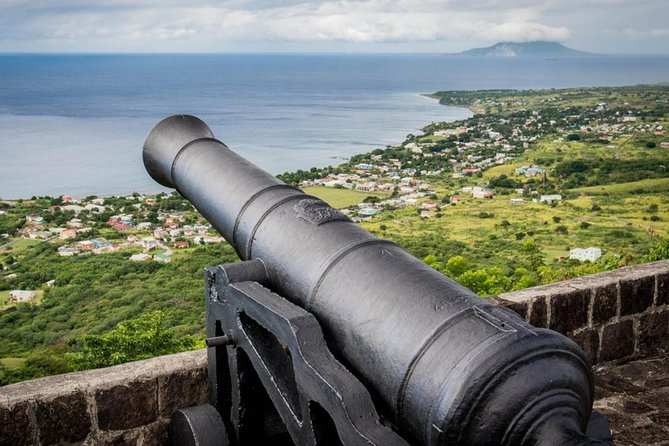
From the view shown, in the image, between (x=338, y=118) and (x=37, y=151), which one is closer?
(x=37, y=151)

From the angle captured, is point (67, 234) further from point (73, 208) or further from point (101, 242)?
point (73, 208)

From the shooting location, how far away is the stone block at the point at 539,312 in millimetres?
4094

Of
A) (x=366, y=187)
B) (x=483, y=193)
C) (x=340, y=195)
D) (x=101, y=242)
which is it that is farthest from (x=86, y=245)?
(x=483, y=193)

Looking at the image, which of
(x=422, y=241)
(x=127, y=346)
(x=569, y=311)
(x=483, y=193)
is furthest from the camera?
(x=483, y=193)

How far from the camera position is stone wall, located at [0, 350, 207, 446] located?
2.71 m

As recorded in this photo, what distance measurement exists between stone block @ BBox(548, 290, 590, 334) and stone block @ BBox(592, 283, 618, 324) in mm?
63

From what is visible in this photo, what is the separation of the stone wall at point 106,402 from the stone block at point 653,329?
2857 mm

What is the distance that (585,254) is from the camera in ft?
32.4

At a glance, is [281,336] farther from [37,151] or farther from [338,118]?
[338,118]

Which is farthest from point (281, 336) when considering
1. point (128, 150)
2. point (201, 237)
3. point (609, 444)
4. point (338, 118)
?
point (338, 118)

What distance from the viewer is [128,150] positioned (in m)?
35.6

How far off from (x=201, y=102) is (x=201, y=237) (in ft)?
182

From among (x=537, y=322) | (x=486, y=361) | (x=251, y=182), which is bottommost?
(x=537, y=322)

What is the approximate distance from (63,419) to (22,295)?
9.27 meters
